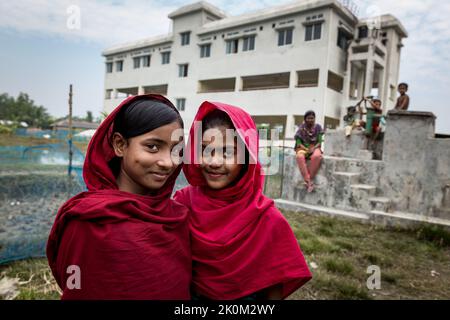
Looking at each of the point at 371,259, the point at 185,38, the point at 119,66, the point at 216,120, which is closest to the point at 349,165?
the point at 371,259

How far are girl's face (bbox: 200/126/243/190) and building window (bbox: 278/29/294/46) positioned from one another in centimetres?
1894

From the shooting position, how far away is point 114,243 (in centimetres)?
112

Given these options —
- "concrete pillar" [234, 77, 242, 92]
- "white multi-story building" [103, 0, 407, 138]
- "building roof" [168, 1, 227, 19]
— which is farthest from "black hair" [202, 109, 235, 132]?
"building roof" [168, 1, 227, 19]

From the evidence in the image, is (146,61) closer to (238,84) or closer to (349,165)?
(238,84)

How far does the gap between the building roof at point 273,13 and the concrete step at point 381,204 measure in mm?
14219

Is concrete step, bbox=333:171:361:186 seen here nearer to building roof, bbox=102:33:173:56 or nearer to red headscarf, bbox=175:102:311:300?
red headscarf, bbox=175:102:311:300

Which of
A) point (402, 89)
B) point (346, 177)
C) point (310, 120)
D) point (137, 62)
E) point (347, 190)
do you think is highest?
point (137, 62)

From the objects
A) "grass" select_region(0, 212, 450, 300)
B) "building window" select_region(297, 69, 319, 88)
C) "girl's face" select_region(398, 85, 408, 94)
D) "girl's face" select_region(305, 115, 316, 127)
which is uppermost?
"building window" select_region(297, 69, 319, 88)

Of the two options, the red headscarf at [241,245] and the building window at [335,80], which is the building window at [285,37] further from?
the red headscarf at [241,245]

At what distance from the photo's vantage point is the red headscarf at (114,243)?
1115 millimetres

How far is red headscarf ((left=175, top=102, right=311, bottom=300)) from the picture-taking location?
1.39 meters

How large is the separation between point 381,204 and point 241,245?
510cm

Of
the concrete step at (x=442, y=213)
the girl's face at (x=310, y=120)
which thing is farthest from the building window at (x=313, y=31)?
the concrete step at (x=442, y=213)

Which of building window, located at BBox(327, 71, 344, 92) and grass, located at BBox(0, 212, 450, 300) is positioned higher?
building window, located at BBox(327, 71, 344, 92)
